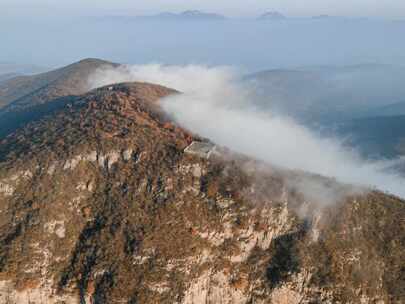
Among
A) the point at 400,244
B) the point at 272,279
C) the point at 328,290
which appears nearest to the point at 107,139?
the point at 272,279

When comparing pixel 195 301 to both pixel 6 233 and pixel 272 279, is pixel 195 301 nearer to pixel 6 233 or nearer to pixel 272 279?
pixel 272 279

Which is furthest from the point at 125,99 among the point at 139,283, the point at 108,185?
the point at 139,283

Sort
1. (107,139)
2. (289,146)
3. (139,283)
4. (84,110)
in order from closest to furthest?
(139,283), (107,139), (84,110), (289,146)

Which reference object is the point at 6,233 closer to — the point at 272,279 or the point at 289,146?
the point at 272,279

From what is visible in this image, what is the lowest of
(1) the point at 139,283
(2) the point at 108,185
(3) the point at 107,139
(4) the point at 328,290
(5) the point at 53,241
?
(4) the point at 328,290

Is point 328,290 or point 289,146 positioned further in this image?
point 289,146

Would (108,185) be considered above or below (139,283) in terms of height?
above

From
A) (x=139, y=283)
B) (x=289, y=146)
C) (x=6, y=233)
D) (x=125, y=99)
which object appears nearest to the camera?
(x=139, y=283)
